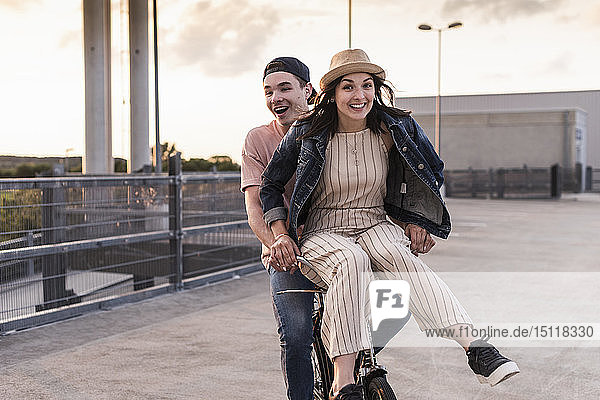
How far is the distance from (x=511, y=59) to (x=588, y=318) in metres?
30.7

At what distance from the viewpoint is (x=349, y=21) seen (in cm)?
2547

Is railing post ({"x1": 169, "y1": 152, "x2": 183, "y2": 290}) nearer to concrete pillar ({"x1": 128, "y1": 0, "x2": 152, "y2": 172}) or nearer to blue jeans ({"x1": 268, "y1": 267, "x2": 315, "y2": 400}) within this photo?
blue jeans ({"x1": 268, "y1": 267, "x2": 315, "y2": 400})

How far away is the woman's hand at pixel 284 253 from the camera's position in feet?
10.8

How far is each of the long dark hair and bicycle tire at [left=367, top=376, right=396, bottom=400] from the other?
3.59ft

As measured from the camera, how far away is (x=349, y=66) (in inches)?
131

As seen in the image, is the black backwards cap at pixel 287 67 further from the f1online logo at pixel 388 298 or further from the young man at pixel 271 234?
the f1online logo at pixel 388 298

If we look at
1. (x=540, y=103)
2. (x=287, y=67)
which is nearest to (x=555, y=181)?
(x=540, y=103)

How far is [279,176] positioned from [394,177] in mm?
521

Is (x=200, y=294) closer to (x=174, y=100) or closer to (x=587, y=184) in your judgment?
(x=174, y=100)

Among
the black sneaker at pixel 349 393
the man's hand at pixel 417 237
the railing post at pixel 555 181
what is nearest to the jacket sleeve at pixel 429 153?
the man's hand at pixel 417 237

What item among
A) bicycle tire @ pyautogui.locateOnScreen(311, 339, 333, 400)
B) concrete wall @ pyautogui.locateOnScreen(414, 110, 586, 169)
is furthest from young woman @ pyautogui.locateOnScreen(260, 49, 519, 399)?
concrete wall @ pyautogui.locateOnScreen(414, 110, 586, 169)

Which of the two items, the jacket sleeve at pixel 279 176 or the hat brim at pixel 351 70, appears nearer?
the hat brim at pixel 351 70

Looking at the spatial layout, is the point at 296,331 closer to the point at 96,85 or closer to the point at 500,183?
the point at 96,85

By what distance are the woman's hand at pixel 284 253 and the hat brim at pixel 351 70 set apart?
0.72 metres
